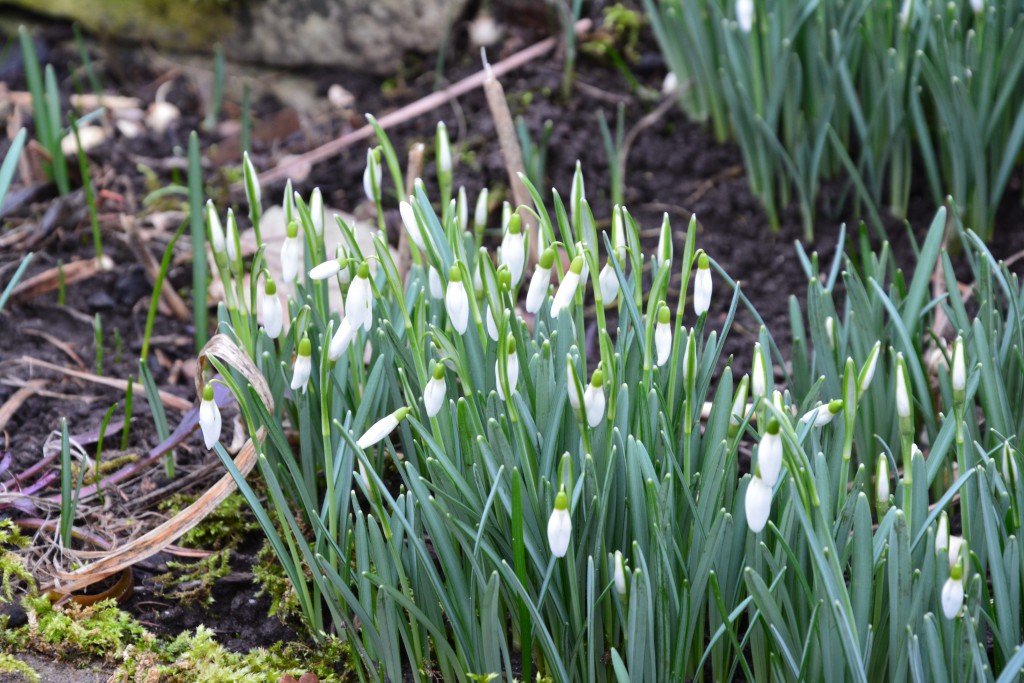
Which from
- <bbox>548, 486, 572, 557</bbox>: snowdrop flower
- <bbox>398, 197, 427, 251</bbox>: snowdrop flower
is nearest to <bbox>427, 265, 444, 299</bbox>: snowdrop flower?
<bbox>398, 197, 427, 251</bbox>: snowdrop flower

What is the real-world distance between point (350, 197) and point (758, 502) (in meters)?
2.38

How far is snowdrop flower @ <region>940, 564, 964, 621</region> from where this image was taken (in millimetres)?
1378

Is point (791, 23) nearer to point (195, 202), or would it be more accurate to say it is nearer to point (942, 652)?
point (195, 202)

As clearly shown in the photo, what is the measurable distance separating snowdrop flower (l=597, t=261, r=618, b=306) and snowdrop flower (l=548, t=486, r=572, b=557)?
0.43 metres

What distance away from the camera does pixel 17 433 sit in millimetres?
2420

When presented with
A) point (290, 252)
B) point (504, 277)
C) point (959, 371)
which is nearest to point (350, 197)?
point (290, 252)

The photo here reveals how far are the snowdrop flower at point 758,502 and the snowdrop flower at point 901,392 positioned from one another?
291 mm

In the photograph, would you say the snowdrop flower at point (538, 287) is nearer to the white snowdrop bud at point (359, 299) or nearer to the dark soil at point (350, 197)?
the white snowdrop bud at point (359, 299)

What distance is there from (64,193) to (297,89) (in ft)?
3.82

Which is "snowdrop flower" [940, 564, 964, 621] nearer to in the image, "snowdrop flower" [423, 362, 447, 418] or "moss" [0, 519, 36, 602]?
"snowdrop flower" [423, 362, 447, 418]

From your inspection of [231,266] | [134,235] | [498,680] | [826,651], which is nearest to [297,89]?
[134,235]

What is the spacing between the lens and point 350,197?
348cm

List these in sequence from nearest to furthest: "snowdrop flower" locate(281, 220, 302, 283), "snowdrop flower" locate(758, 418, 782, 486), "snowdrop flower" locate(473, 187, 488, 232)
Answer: "snowdrop flower" locate(758, 418, 782, 486) → "snowdrop flower" locate(281, 220, 302, 283) → "snowdrop flower" locate(473, 187, 488, 232)

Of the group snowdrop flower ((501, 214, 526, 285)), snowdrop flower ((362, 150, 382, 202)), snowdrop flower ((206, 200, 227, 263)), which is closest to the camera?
snowdrop flower ((501, 214, 526, 285))
